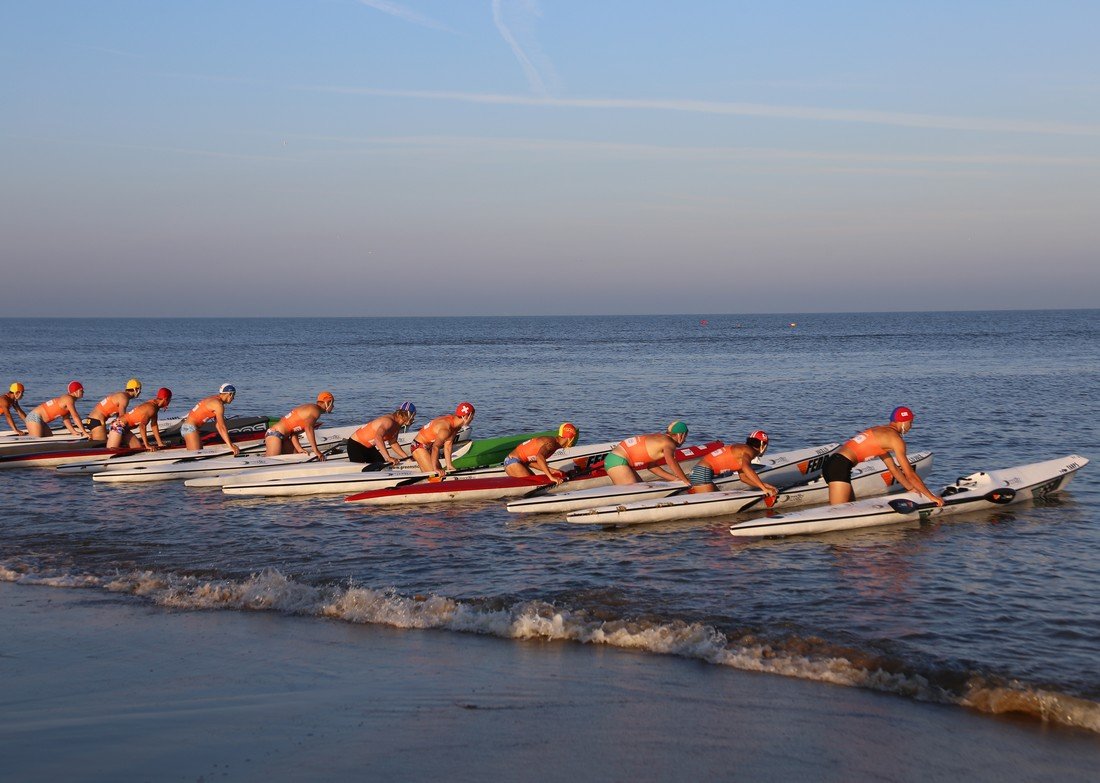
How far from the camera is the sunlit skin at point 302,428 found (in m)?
20.3

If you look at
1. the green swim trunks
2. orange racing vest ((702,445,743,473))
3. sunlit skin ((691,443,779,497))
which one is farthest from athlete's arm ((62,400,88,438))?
sunlit skin ((691,443,779,497))

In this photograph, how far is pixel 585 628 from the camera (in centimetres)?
1005

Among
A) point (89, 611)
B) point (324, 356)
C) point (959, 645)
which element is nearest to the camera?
point (959, 645)

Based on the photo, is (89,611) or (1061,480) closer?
(89,611)

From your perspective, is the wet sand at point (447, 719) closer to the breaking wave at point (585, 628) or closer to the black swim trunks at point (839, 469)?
the breaking wave at point (585, 628)

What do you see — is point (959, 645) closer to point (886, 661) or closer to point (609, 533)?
point (886, 661)

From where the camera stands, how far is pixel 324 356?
270 ft

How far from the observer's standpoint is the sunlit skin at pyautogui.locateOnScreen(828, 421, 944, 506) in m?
15.0

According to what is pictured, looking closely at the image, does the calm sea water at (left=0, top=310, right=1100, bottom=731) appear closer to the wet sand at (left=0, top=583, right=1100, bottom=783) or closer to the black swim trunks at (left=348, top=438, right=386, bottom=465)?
the wet sand at (left=0, top=583, right=1100, bottom=783)

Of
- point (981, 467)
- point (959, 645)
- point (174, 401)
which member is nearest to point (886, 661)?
point (959, 645)

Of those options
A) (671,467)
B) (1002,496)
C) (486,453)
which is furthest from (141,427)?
(1002,496)

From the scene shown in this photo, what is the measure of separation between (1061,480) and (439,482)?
1119 cm

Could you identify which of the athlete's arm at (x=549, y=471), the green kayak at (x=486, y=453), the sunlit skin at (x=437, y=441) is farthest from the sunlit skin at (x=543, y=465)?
the green kayak at (x=486, y=453)

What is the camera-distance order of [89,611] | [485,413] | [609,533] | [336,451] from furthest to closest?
[485,413], [336,451], [609,533], [89,611]
